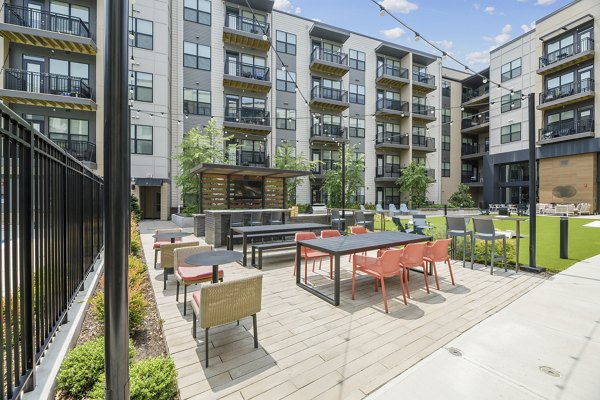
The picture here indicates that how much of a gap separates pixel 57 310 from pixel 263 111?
2184 cm

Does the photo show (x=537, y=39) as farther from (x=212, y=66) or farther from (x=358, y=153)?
(x=212, y=66)

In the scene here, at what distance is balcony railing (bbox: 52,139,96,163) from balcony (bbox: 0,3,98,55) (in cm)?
577

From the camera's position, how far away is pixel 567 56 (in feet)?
77.4

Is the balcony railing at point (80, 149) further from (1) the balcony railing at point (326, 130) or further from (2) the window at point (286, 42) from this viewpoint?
(1) the balcony railing at point (326, 130)

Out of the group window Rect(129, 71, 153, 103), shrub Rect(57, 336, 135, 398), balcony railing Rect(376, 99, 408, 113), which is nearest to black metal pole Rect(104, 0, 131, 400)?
shrub Rect(57, 336, 135, 398)

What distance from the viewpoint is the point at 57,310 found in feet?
11.0

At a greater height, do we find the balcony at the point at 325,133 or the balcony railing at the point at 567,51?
the balcony railing at the point at 567,51

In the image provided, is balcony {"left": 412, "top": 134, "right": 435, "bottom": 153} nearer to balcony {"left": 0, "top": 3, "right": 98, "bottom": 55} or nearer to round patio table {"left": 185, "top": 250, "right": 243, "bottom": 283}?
balcony {"left": 0, "top": 3, "right": 98, "bottom": 55}

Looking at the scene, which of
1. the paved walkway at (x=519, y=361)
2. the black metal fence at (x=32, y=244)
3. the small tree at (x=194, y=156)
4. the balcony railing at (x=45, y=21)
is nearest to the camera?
the black metal fence at (x=32, y=244)

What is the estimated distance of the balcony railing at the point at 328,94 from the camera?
2527 cm

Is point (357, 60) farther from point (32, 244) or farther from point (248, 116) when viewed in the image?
point (32, 244)

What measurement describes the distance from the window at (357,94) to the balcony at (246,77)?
30.2ft

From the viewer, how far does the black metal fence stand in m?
2.05

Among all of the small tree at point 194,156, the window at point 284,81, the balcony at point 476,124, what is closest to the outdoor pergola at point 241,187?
the small tree at point 194,156
